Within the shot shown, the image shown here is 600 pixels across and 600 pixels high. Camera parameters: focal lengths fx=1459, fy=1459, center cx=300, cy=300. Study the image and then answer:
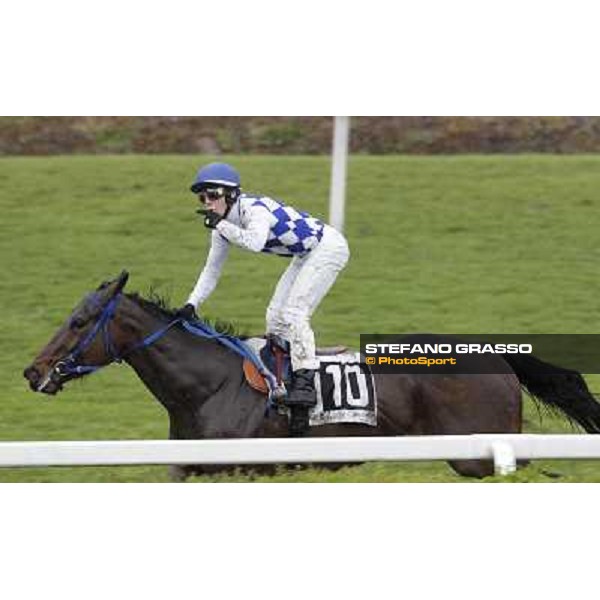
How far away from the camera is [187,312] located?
26.3 feet

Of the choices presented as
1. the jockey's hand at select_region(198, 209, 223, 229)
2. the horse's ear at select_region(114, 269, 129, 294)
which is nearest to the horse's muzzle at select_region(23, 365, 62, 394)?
the horse's ear at select_region(114, 269, 129, 294)

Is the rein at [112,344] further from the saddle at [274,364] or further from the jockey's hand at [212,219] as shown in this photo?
the jockey's hand at [212,219]

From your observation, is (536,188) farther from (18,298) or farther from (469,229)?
(18,298)

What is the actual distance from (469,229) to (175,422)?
21.2 ft

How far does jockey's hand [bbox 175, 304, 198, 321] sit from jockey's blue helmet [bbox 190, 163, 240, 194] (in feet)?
2.18

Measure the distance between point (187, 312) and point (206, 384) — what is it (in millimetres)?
410

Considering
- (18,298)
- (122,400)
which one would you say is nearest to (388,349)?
(122,400)

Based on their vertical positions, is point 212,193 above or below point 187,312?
above

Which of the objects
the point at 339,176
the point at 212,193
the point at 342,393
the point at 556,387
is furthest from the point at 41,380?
the point at 556,387

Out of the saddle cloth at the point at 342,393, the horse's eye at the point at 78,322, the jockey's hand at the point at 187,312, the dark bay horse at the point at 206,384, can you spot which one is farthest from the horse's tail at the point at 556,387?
the horse's eye at the point at 78,322

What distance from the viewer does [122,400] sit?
10.9m

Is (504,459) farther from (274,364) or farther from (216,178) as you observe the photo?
(216,178)

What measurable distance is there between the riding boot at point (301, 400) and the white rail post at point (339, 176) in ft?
5.54

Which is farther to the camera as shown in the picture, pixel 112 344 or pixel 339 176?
pixel 339 176
